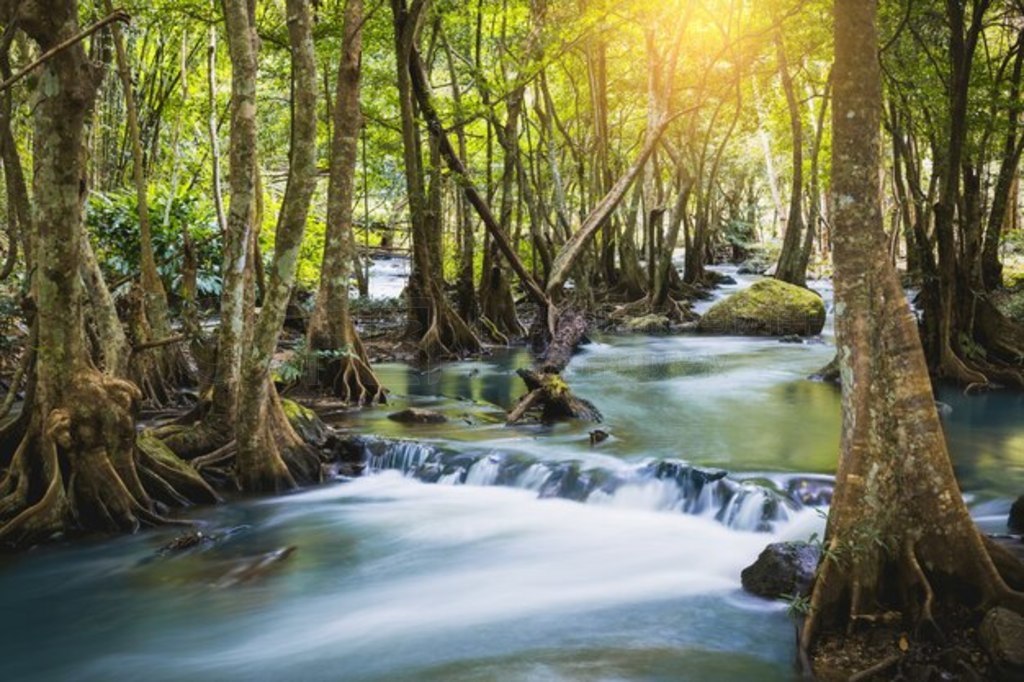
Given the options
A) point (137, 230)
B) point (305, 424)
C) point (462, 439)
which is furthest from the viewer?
point (137, 230)

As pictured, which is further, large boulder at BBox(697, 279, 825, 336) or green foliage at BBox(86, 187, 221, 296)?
large boulder at BBox(697, 279, 825, 336)

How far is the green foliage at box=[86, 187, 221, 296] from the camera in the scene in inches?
643

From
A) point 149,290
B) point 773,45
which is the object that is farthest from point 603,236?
point 149,290

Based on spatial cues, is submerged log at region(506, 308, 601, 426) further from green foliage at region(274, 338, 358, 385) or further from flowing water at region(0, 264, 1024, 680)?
green foliage at region(274, 338, 358, 385)

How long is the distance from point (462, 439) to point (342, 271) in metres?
3.55

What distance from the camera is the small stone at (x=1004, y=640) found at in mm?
4449

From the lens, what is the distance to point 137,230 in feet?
54.6

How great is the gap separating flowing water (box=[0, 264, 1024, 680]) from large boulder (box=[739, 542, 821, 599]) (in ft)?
0.44

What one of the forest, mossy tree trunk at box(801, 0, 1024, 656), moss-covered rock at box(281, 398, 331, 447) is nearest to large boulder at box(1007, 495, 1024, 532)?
the forest

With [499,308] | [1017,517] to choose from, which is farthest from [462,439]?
[499,308]

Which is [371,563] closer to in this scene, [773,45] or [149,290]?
[149,290]

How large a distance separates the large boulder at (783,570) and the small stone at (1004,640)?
1.42m

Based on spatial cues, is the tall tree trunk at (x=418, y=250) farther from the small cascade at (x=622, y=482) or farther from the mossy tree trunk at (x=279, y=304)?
the small cascade at (x=622, y=482)

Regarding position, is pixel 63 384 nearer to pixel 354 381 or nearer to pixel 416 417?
pixel 416 417
